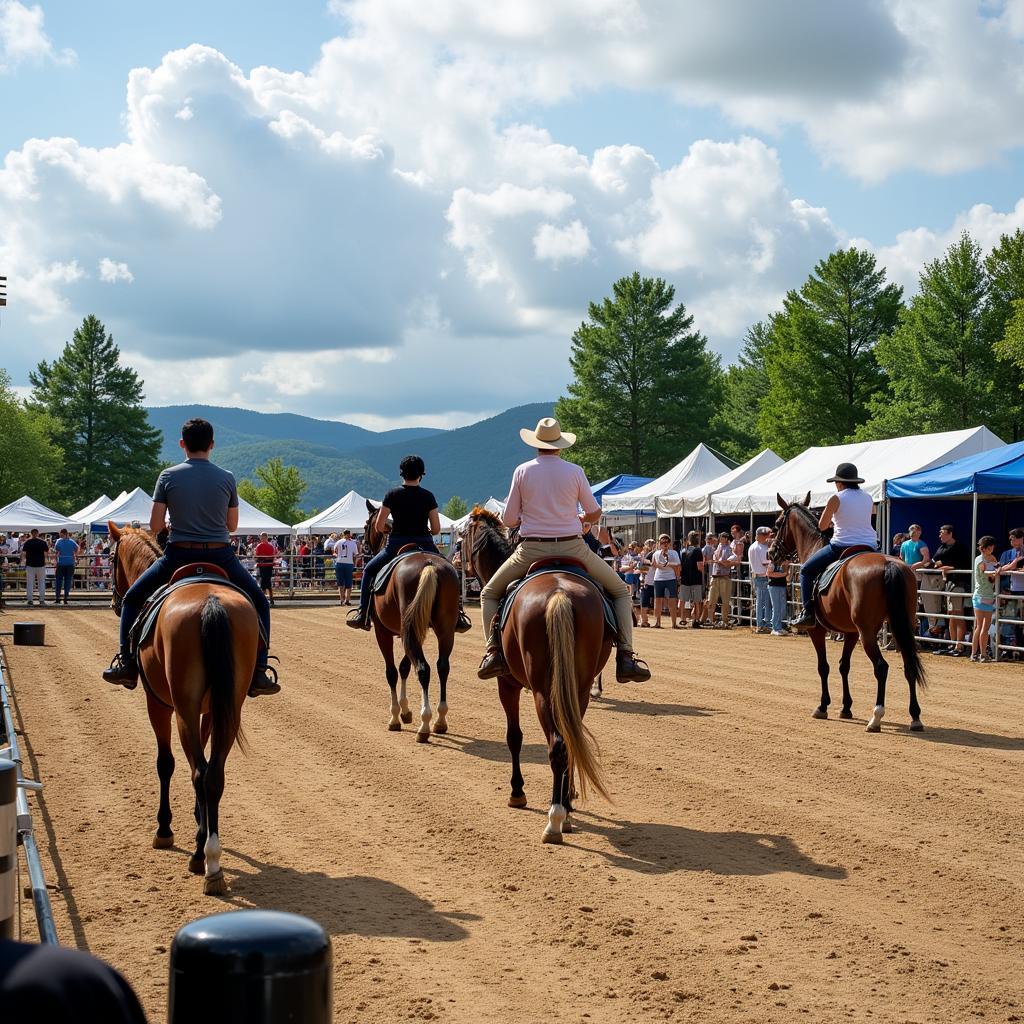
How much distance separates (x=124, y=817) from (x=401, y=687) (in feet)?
15.1

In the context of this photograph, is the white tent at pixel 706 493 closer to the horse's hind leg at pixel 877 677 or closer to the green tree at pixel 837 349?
the horse's hind leg at pixel 877 677

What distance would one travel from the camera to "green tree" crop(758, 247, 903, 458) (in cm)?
5919

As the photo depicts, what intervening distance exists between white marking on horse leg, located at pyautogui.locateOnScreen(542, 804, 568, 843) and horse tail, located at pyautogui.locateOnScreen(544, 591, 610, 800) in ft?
0.66

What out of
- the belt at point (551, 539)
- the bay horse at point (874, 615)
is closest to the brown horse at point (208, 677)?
the belt at point (551, 539)

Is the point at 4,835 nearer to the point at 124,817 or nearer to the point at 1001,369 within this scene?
the point at 124,817

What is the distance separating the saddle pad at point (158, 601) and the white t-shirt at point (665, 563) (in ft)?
67.8

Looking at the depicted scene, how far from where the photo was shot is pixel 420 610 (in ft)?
39.4

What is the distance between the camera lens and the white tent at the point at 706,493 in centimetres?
3066

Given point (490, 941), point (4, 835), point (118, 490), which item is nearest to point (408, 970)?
point (490, 941)

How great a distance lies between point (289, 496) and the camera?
117 m

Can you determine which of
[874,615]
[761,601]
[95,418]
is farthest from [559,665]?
[95,418]

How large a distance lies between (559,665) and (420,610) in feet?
14.0

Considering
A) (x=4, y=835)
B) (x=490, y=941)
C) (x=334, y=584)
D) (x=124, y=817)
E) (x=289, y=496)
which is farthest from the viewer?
(x=289, y=496)

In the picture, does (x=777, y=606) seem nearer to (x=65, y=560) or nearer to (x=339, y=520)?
(x=65, y=560)
